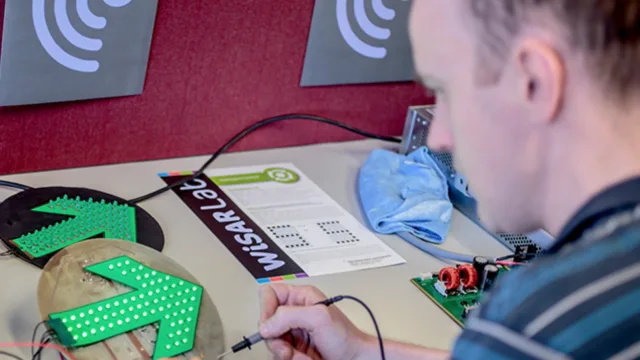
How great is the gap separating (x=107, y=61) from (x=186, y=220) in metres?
0.27

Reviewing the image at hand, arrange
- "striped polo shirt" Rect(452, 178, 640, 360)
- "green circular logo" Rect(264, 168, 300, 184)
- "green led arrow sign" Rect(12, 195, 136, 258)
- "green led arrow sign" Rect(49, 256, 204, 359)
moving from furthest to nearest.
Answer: "green circular logo" Rect(264, 168, 300, 184), "green led arrow sign" Rect(12, 195, 136, 258), "green led arrow sign" Rect(49, 256, 204, 359), "striped polo shirt" Rect(452, 178, 640, 360)

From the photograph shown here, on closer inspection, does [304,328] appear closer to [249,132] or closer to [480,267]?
[480,267]

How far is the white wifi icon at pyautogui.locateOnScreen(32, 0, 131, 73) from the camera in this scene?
1053mm

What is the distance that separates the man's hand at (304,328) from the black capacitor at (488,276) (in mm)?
246

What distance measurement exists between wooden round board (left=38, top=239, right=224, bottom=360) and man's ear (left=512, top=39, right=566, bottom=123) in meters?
0.48

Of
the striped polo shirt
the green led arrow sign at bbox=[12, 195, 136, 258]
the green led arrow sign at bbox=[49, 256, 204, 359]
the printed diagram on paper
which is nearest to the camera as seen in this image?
the striped polo shirt

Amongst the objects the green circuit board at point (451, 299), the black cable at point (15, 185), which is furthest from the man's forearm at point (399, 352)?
the black cable at point (15, 185)

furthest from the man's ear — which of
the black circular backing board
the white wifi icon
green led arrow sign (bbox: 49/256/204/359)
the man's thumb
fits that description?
the white wifi icon

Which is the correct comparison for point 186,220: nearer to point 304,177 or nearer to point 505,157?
point 304,177

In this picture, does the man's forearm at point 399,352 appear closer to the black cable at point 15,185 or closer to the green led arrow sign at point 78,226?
the green led arrow sign at point 78,226

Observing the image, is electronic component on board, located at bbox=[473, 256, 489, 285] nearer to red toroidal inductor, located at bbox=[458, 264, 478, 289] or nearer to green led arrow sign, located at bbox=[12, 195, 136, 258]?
red toroidal inductor, located at bbox=[458, 264, 478, 289]

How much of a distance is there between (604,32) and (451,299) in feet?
1.98

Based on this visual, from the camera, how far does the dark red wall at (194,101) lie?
117cm

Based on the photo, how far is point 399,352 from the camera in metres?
0.88
